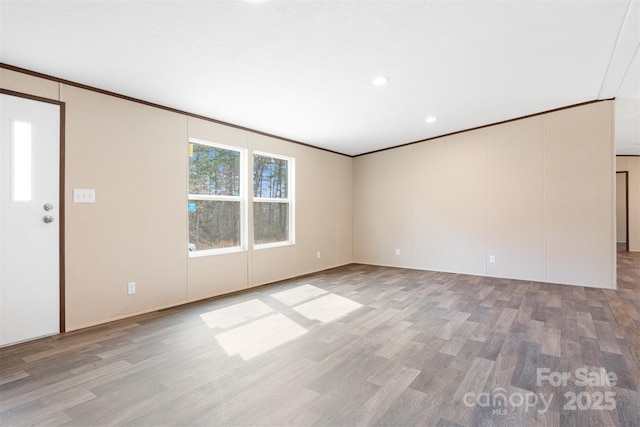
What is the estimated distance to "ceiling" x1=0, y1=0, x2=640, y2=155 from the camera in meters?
2.13

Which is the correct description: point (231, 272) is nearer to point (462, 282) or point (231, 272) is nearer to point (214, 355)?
point (214, 355)

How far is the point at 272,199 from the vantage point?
510cm

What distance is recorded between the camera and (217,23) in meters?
2.21

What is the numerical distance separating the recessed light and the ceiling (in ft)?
0.21

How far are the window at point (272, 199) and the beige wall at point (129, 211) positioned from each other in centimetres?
36

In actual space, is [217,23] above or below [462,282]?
above

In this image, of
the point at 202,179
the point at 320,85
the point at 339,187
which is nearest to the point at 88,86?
the point at 202,179

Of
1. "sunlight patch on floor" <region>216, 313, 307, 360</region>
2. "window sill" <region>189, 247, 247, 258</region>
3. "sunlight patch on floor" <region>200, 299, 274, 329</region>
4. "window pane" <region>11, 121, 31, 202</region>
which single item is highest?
"window pane" <region>11, 121, 31, 202</region>

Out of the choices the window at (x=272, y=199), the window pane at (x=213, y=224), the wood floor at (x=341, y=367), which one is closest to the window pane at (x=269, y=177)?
the window at (x=272, y=199)

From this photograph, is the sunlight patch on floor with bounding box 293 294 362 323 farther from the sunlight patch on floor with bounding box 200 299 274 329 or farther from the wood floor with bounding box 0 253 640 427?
the sunlight patch on floor with bounding box 200 299 274 329

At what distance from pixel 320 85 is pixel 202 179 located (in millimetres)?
1952

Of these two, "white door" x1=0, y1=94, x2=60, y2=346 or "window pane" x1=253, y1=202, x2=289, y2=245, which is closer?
"white door" x1=0, y1=94, x2=60, y2=346

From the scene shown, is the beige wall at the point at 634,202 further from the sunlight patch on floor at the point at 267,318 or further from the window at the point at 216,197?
the window at the point at 216,197

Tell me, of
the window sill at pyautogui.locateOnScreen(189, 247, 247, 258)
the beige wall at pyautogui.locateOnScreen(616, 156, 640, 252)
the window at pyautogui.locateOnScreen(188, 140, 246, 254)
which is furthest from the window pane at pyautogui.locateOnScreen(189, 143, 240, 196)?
the beige wall at pyautogui.locateOnScreen(616, 156, 640, 252)
